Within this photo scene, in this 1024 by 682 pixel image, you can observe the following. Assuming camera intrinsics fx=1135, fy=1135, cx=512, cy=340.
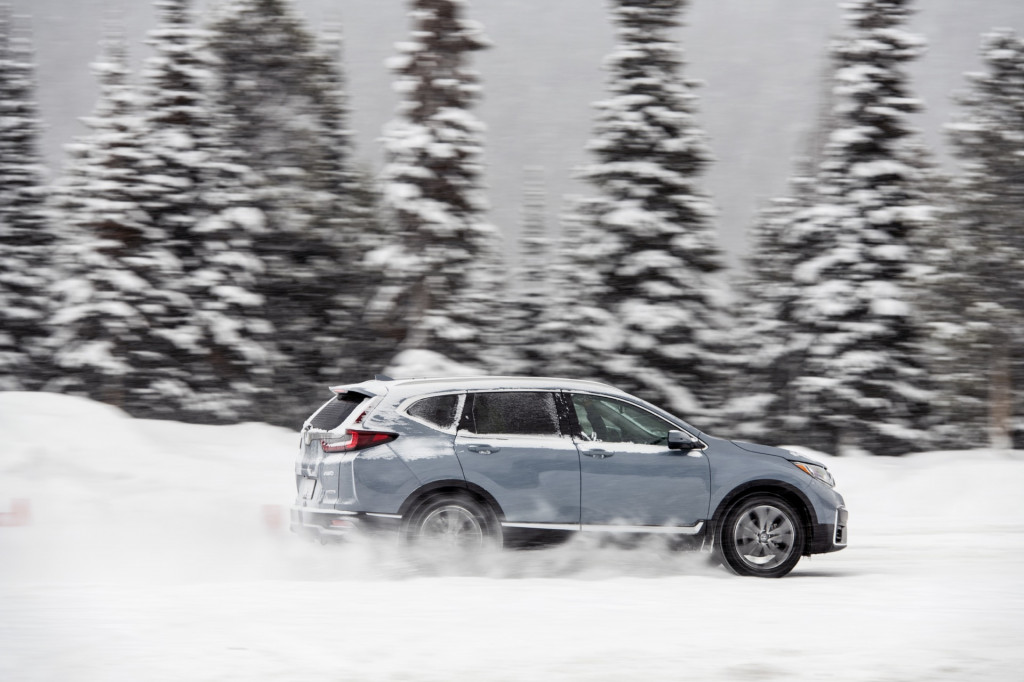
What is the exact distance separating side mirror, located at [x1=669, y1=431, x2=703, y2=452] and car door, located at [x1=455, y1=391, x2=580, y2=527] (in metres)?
0.79

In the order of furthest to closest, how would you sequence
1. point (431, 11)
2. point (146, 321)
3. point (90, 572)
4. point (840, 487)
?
point (146, 321)
point (431, 11)
point (840, 487)
point (90, 572)

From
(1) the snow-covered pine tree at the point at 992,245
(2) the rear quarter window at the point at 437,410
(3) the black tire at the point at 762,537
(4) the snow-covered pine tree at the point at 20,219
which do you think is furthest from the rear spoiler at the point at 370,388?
(4) the snow-covered pine tree at the point at 20,219

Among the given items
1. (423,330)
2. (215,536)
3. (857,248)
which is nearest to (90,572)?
(215,536)

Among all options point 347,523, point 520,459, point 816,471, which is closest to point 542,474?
point 520,459

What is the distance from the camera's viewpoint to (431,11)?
24609 mm

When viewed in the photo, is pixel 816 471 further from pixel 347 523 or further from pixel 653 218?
pixel 653 218

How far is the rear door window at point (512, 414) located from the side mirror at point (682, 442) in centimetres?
91

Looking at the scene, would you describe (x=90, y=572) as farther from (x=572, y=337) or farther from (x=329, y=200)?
(x=329, y=200)

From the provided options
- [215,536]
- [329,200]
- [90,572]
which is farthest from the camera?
[329,200]

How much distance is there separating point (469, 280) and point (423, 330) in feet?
5.15

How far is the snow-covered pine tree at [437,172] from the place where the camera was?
80.3ft

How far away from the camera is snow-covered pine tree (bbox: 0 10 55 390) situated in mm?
35156

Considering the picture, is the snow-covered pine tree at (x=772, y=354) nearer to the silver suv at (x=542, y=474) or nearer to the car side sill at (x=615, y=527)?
the silver suv at (x=542, y=474)

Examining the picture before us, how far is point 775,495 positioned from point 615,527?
1431 mm
